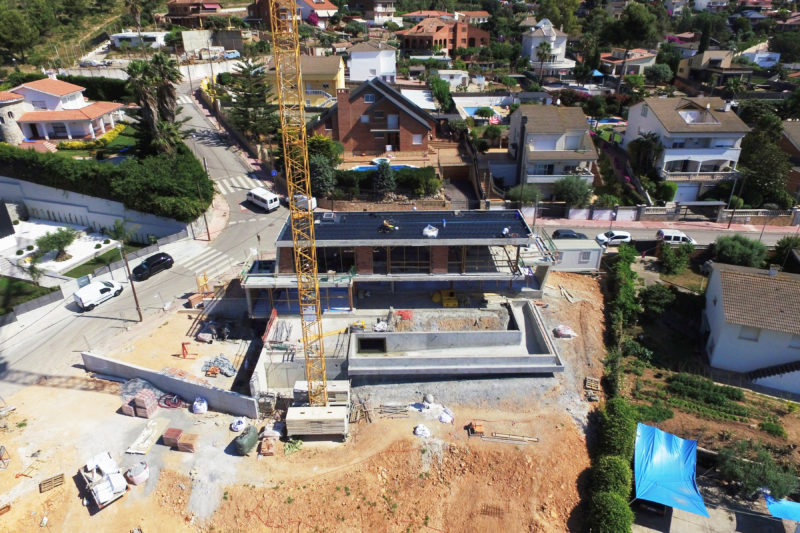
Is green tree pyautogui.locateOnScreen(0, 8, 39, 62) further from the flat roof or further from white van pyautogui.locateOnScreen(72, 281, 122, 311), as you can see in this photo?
the flat roof

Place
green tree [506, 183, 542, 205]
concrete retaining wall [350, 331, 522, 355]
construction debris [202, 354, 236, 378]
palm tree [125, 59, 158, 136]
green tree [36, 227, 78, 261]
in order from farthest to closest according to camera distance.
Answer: green tree [506, 183, 542, 205], palm tree [125, 59, 158, 136], green tree [36, 227, 78, 261], concrete retaining wall [350, 331, 522, 355], construction debris [202, 354, 236, 378]

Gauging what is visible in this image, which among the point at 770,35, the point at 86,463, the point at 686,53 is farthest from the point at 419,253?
the point at 770,35

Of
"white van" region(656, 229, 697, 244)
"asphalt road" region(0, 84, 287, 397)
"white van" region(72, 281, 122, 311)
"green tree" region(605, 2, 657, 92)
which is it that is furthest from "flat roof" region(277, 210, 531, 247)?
"green tree" region(605, 2, 657, 92)

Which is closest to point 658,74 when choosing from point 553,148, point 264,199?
point 553,148

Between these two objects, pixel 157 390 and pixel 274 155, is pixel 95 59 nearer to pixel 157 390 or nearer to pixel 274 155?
pixel 274 155

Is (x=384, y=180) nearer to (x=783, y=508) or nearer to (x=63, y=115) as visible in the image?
(x=783, y=508)
